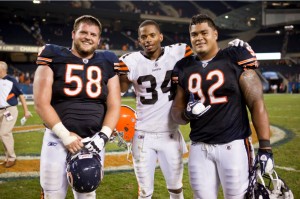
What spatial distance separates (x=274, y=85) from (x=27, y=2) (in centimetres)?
2293

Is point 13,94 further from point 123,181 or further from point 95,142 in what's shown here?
point 95,142

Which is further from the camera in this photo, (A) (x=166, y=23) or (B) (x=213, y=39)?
(A) (x=166, y=23)

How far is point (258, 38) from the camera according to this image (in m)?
36.7

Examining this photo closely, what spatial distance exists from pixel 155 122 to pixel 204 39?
989mm

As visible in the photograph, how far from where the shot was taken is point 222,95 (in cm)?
249

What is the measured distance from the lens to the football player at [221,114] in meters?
2.40

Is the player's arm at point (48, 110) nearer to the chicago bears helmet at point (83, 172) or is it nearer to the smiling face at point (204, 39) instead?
the chicago bears helmet at point (83, 172)

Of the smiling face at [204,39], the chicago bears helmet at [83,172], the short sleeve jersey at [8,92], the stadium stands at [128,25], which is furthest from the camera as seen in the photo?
the stadium stands at [128,25]

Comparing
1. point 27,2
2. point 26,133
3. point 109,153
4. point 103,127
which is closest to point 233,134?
point 103,127

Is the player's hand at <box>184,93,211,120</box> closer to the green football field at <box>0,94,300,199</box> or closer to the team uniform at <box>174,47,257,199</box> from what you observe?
the team uniform at <box>174,47,257,199</box>

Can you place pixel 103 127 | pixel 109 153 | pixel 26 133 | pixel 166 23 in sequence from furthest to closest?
1. pixel 166 23
2. pixel 26 133
3. pixel 109 153
4. pixel 103 127

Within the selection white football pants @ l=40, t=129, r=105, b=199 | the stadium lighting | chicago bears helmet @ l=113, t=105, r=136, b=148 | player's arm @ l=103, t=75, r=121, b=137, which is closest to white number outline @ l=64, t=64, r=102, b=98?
player's arm @ l=103, t=75, r=121, b=137

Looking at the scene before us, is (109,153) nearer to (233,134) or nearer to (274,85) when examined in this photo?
(233,134)

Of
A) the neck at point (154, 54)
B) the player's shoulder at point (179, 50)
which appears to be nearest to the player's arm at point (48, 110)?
the neck at point (154, 54)
